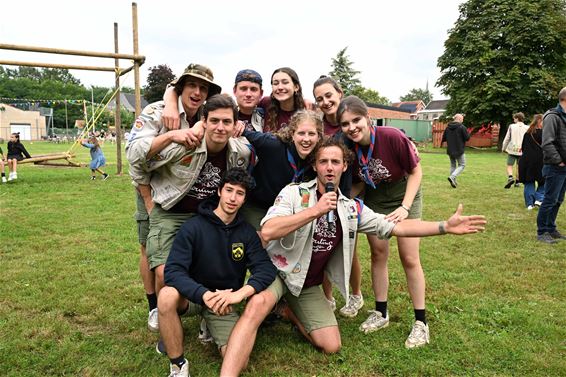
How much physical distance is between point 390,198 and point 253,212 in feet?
4.04

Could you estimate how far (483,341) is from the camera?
354 centimetres

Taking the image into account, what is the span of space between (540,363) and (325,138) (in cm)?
234

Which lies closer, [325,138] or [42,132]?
[325,138]

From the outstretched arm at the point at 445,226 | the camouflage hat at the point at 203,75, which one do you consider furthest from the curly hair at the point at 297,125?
the outstretched arm at the point at 445,226

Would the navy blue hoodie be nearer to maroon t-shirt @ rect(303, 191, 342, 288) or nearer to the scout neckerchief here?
maroon t-shirt @ rect(303, 191, 342, 288)

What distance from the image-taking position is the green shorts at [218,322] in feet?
10.5

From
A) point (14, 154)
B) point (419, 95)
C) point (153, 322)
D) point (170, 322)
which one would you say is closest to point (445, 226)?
point (170, 322)

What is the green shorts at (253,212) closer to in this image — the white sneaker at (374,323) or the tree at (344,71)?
the white sneaker at (374,323)

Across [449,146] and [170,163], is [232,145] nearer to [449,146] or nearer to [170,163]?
[170,163]

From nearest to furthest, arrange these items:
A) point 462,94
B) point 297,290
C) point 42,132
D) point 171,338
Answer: point 171,338 → point 297,290 → point 462,94 → point 42,132

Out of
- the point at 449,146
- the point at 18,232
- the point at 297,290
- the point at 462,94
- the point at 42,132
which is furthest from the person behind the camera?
the point at 42,132

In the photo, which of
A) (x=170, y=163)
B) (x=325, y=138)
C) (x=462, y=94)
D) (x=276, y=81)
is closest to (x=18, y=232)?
(x=170, y=163)

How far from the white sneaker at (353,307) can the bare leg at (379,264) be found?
35 centimetres

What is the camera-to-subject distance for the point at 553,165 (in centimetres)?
638
